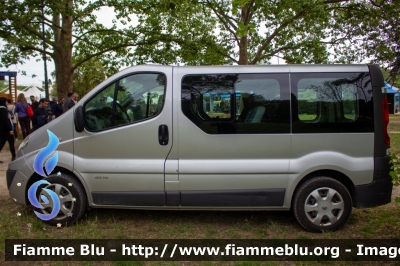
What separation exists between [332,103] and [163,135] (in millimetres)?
2215

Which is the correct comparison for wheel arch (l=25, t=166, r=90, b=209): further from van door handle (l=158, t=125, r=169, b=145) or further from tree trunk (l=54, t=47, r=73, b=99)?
tree trunk (l=54, t=47, r=73, b=99)

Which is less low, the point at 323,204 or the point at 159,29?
the point at 159,29

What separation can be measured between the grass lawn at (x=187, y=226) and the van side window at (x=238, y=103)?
133 cm

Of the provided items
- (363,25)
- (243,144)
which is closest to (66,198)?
(243,144)

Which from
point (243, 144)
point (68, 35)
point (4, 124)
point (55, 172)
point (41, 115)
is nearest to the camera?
point (243, 144)

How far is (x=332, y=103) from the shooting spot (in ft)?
15.7

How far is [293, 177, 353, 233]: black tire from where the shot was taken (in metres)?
4.74

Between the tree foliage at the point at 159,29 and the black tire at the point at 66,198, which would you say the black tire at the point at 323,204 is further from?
the tree foliage at the point at 159,29

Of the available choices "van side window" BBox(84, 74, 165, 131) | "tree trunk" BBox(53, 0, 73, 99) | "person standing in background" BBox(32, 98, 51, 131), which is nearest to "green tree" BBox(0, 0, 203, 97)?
"tree trunk" BBox(53, 0, 73, 99)

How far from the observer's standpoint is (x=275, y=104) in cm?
480

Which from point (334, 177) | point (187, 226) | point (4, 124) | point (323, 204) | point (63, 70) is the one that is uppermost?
point (63, 70)

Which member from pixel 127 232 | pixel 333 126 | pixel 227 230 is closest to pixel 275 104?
pixel 333 126

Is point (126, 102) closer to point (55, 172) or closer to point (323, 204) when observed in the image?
point (55, 172)

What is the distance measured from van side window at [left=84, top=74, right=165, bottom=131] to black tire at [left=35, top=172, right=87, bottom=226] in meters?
0.78
